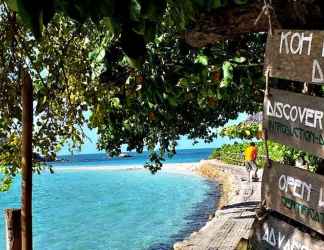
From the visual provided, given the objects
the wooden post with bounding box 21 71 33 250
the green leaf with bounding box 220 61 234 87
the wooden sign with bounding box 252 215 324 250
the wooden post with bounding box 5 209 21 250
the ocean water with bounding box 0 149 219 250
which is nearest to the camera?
the wooden sign with bounding box 252 215 324 250

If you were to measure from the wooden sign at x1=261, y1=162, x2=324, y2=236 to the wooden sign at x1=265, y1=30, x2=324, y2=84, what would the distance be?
44cm

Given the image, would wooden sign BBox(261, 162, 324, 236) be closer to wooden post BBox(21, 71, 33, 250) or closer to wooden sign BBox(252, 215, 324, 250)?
wooden sign BBox(252, 215, 324, 250)

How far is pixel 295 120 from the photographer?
9.57ft

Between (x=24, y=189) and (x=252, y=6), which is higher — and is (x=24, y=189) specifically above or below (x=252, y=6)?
below

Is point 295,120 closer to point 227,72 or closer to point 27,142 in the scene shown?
point 27,142

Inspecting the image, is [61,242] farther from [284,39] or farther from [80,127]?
[284,39]

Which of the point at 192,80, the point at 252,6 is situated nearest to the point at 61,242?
the point at 192,80

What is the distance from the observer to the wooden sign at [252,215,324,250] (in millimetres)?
2897

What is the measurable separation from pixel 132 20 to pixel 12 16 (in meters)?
2.81

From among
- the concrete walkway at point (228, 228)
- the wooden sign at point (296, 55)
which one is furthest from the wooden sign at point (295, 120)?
the concrete walkway at point (228, 228)

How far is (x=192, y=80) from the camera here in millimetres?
7070

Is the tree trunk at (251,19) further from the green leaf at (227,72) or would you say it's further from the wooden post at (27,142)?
the green leaf at (227,72)

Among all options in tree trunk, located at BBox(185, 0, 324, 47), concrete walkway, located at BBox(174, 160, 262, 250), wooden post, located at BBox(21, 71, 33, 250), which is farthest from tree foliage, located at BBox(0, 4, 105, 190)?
concrete walkway, located at BBox(174, 160, 262, 250)

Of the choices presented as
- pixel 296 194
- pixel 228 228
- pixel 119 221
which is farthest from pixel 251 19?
pixel 119 221
